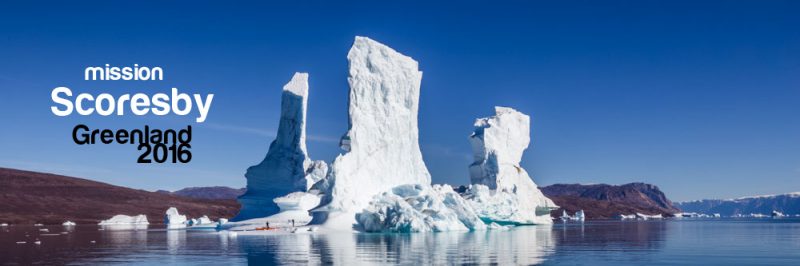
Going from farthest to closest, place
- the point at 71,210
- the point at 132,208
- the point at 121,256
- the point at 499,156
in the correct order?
the point at 132,208, the point at 71,210, the point at 499,156, the point at 121,256

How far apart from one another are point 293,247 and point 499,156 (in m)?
52.7

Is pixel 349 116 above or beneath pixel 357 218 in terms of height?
above

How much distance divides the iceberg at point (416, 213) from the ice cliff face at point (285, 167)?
43.4 ft

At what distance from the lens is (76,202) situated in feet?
459

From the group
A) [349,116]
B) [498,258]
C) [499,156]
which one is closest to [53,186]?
[499,156]

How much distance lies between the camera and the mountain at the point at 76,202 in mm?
123375

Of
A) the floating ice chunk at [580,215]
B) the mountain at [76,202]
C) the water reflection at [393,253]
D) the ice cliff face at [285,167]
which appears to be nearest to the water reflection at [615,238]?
the water reflection at [393,253]

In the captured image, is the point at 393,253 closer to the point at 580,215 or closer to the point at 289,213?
the point at 289,213

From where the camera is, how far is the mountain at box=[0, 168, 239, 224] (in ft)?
405

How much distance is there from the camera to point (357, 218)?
4794 centimetres

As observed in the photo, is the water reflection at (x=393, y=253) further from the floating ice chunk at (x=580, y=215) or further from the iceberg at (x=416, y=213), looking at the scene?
the floating ice chunk at (x=580, y=215)

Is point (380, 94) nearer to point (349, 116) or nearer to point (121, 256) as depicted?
point (349, 116)

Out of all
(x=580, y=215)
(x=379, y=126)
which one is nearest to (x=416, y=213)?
(x=379, y=126)

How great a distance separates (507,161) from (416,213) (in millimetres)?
38960
